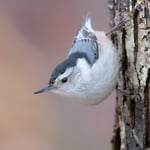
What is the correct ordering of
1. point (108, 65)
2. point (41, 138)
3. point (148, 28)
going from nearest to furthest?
point (148, 28) → point (108, 65) → point (41, 138)

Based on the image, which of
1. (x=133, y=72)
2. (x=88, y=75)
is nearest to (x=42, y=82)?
(x=88, y=75)

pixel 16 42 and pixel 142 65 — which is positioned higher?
pixel 16 42

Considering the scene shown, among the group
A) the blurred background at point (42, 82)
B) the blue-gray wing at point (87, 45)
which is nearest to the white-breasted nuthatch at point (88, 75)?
the blue-gray wing at point (87, 45)

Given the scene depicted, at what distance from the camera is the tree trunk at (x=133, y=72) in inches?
116

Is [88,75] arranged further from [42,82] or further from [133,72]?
[42,82]

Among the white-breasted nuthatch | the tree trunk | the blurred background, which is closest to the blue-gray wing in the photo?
the white-breasted nuthatch

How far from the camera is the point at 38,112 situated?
4941 millimetres

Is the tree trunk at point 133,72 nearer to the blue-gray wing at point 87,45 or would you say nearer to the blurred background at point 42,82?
the blue-gray wing at point 87,45

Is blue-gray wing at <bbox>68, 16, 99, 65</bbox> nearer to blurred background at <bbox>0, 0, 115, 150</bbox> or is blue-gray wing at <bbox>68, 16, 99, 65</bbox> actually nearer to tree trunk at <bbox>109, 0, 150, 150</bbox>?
tree trunk at <bbox>109, 0, 150, 150</bbox>

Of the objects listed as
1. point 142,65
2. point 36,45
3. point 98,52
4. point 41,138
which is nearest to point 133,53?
point 142,65

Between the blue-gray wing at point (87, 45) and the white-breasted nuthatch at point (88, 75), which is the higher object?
the blue-gray wing at point (87, 45)

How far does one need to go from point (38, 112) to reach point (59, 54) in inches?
20.8

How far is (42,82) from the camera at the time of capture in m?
5.04

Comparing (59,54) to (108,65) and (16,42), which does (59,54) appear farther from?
(108,65)
